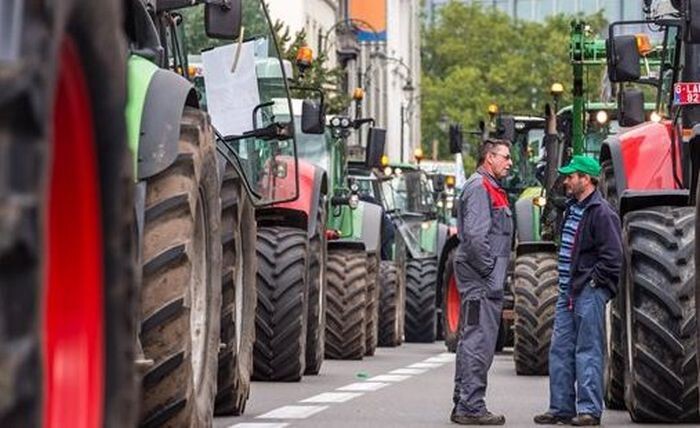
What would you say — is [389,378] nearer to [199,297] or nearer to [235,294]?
[235,294]

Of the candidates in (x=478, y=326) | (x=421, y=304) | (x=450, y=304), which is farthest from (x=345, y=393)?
(x=421, y=304)

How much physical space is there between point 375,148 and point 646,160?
42.7ft

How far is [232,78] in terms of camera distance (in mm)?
15188

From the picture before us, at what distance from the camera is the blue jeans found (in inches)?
585

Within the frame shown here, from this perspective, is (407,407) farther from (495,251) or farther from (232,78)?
(232,78)

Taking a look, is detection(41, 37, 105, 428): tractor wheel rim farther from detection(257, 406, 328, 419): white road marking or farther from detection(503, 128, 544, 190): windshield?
detection(503, 128, 544, 190): windshield

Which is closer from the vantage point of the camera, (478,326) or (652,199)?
(652,199)

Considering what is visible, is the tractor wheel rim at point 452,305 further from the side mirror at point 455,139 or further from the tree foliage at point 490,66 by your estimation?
the tree foliage at point 490,66

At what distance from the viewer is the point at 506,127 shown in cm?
2677

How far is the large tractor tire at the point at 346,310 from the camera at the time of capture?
25.3m

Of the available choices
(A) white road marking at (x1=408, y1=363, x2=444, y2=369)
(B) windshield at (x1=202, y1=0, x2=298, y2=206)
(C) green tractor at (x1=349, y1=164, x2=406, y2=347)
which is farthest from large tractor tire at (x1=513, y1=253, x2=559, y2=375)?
(C) green tractor at (x1=349, y1=164, x2=406, y2=347)

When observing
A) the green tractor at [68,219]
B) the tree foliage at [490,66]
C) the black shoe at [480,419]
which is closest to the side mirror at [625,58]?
the black shoe at [480,419]

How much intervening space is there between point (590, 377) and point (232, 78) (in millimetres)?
2947

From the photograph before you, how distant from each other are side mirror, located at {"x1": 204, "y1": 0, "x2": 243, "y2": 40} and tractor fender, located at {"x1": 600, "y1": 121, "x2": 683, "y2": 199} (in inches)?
136
